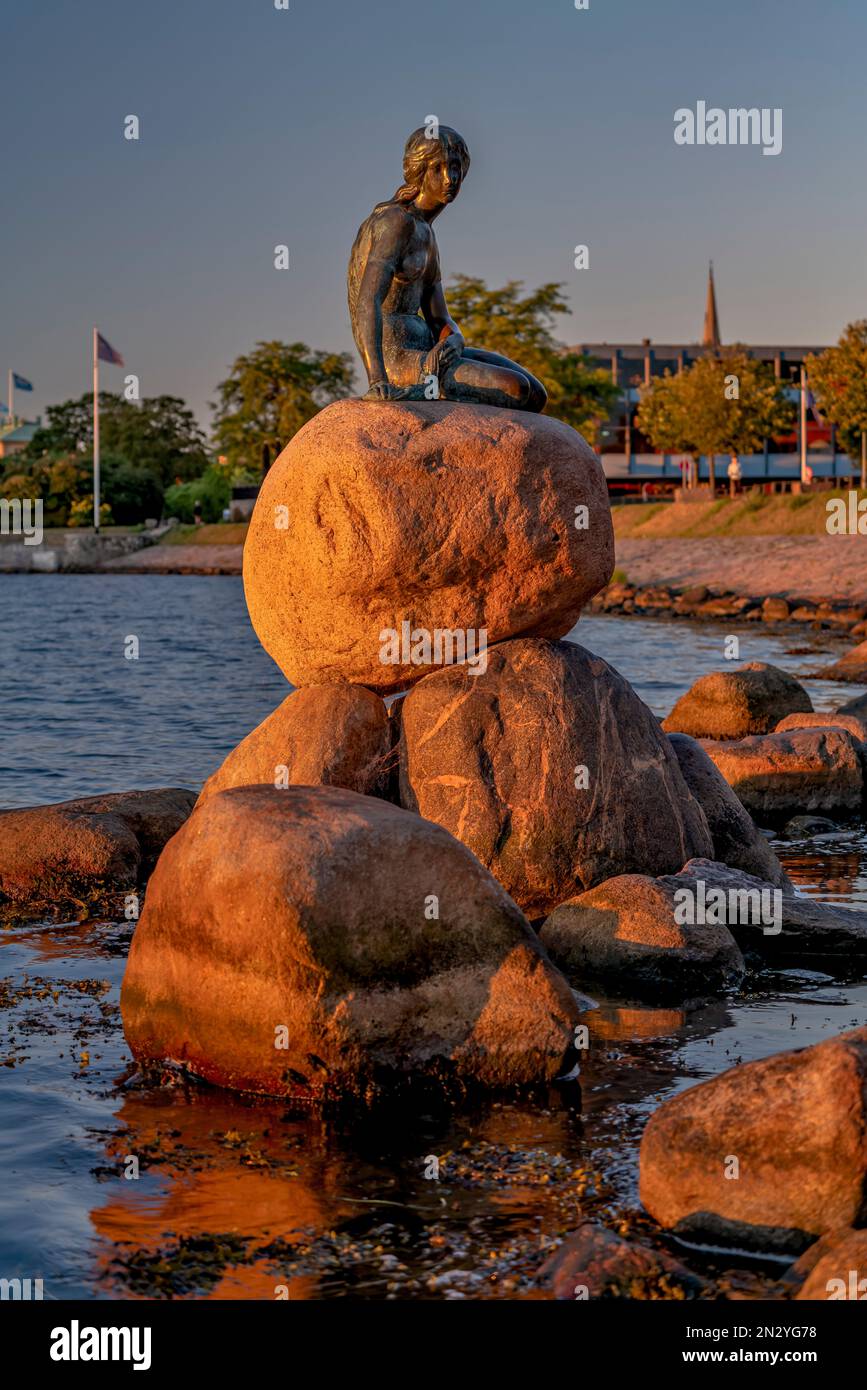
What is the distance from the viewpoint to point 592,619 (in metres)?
51.4

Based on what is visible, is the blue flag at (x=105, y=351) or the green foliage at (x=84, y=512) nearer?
the blue flag at (x=105, y=351)

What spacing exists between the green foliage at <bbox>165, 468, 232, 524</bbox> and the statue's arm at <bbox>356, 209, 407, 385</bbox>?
103 m

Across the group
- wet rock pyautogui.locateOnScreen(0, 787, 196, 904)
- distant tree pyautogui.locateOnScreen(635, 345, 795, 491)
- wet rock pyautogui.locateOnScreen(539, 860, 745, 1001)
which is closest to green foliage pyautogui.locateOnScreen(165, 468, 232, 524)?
distant tree pyautogui.locateOnScreen(635, 345, 795, 491)

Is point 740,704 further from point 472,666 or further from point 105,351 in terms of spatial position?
point 105,351

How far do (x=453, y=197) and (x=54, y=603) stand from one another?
61.9 m

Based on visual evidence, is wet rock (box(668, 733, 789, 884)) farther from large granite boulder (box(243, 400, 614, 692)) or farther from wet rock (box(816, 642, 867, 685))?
wet rock (box(816, 642, 867, 685))

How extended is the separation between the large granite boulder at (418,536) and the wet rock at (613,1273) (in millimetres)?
5842

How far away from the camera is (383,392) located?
11.5 metres

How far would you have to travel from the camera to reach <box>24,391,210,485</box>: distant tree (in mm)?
123500

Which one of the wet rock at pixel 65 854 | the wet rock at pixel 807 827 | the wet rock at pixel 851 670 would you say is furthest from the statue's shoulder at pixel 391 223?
the wet rock at pixel 851 670

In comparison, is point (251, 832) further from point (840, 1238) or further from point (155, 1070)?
point (840, 1238)

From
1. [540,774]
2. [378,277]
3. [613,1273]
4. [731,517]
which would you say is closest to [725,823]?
[540,774]

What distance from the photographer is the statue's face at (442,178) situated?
1170cm

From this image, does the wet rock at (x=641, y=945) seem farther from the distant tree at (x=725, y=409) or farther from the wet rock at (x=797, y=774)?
the distant tree at (x=725, y=409)
